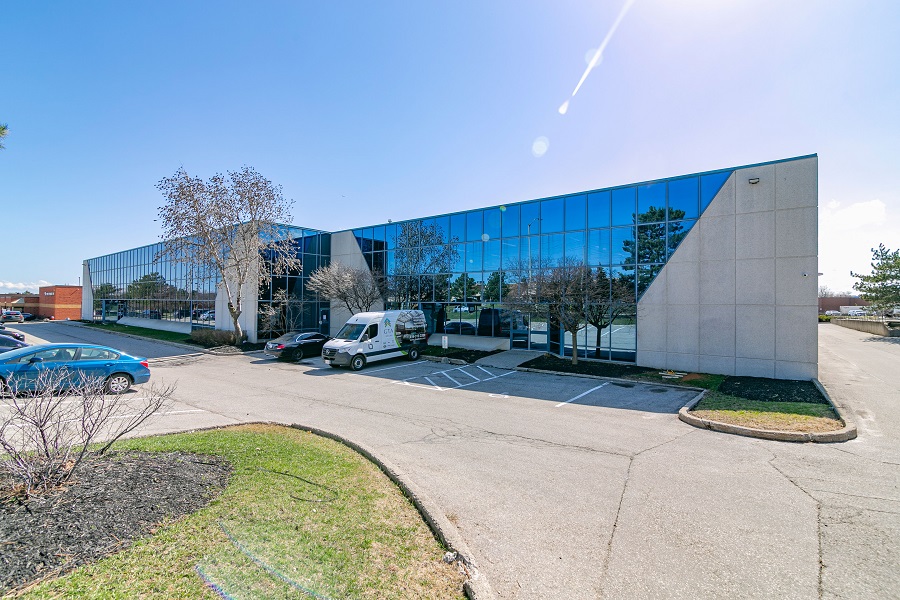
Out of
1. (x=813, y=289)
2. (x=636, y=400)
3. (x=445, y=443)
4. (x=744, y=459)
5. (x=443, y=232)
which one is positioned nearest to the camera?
(x=744, y=459)

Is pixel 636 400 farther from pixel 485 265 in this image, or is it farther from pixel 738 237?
pixel 485 265

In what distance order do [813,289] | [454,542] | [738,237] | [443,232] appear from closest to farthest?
[454,542], [813,289], [738,237], [443,232]

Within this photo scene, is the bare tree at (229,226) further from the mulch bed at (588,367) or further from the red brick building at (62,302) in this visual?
the red brick building at (62,302)

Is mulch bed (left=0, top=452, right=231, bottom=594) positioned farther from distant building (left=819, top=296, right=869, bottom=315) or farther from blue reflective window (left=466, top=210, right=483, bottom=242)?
distant building (left=819, top=296, right=869, bottom=315)

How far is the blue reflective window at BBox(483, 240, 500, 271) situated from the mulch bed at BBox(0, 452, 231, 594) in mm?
18466

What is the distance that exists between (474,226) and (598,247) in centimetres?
722

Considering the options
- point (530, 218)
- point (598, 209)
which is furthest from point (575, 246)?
point (530, 218)

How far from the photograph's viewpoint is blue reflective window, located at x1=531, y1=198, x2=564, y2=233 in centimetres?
2073

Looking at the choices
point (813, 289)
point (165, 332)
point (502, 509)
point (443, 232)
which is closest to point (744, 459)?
point (502, 509)

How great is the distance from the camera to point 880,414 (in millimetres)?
10336

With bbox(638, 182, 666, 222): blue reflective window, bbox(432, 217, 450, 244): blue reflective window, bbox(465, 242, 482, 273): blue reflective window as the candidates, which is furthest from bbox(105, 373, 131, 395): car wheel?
bbox(638, 182, 666, 222): blue reflective window

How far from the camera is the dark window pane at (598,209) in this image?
1922 centimetres

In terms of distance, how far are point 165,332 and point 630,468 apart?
37880 mm

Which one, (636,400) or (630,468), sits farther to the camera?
(636,400)
